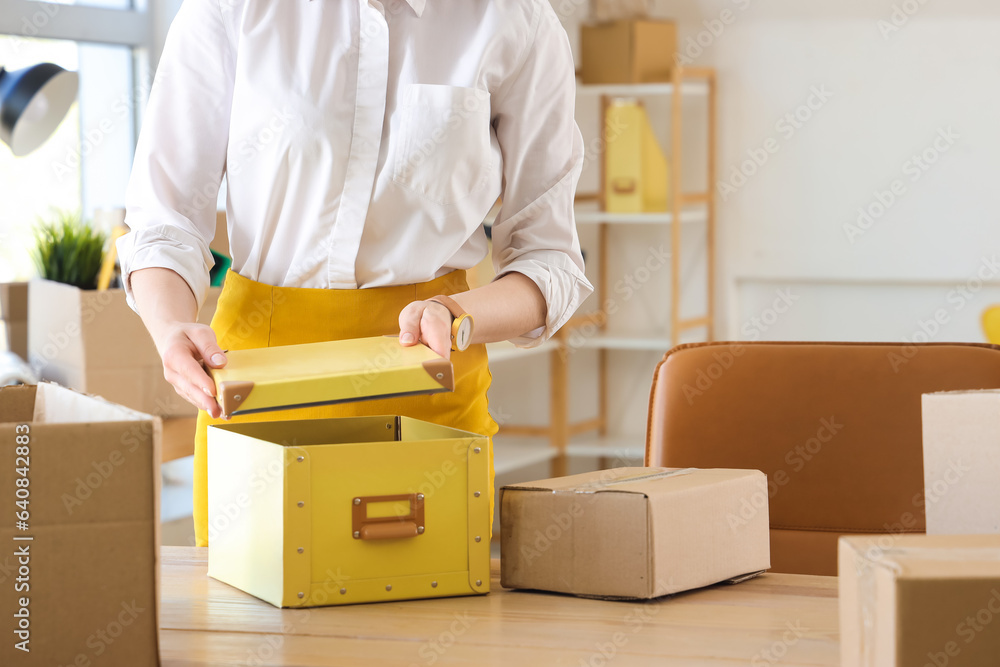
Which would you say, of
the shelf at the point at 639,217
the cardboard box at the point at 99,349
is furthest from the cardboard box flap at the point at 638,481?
the shelf at the point at 639,217

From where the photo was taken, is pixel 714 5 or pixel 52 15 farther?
pixel 714 5

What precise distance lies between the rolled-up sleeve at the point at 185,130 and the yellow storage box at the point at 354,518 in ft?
1.25

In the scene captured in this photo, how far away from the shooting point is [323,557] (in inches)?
38.5

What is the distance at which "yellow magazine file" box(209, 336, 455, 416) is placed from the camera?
3.01 feet

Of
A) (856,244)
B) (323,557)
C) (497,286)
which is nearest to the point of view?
(323,557)

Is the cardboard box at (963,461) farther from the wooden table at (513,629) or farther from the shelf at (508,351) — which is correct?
the shelf at (508,351)

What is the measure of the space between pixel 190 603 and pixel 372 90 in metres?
0.64

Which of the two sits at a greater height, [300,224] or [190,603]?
[300,224]

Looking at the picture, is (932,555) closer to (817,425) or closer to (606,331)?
(817,425)

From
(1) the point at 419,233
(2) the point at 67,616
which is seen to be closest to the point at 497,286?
(1) the point at 419,233

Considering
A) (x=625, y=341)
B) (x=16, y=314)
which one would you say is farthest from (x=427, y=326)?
(x=625, y=341)

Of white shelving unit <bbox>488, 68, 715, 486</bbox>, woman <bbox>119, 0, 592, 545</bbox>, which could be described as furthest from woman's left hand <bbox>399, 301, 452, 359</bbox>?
white shelving unit <bbox>488, 68, 715, 486</bbox>

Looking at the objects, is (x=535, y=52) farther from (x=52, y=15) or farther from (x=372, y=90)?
(x=52, y=15)

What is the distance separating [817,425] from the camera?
4.68ft
